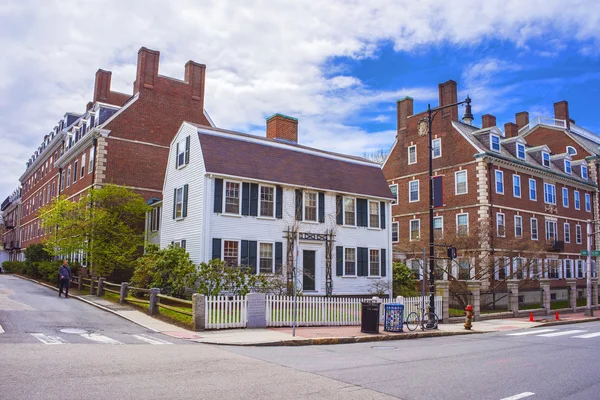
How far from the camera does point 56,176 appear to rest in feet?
140

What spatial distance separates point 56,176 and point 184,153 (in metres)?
23.8

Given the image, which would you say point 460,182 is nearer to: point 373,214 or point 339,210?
point 373,214

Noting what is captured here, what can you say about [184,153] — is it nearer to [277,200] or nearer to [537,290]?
[277,200]

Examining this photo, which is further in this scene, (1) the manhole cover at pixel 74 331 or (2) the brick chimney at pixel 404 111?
(2) the brick chimney at pixel 404 111

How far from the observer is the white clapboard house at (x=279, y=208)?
22.5 metres

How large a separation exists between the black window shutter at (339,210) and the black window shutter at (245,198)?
538 centimetres

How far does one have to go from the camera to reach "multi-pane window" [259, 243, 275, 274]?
2334 centimetres

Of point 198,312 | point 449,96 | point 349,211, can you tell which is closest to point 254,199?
point 349,211

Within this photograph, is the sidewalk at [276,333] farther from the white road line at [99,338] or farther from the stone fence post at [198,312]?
the white road line at [99,338]

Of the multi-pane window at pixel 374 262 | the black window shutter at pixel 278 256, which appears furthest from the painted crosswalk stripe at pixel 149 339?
the multi-pane window at pixel 374 262

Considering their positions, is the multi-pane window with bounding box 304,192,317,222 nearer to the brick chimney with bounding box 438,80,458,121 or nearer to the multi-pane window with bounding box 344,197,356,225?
the multi-pane window with bounding box 344,197,356,225

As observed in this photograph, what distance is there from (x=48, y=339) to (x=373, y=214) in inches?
758

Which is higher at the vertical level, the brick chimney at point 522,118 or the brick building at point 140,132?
the brick chimney at point 522,118

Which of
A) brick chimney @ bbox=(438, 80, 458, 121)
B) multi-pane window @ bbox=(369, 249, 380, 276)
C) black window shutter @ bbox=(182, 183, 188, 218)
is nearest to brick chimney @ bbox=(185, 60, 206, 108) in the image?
black window shutter @ bbox=(182, 183, 188, 218)
